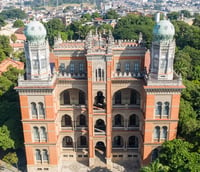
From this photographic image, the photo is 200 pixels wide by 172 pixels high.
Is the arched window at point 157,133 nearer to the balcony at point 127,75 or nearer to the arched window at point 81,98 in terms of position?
the balcony at point 127,75

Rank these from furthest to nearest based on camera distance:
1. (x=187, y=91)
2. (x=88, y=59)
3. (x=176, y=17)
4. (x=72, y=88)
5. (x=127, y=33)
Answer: (x=176, y=17), (x=127, y=33), (x=187, y=91), (x=72, y=88), (x=88, y=59)

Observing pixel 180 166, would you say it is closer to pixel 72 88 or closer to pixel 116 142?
pixel 116 142

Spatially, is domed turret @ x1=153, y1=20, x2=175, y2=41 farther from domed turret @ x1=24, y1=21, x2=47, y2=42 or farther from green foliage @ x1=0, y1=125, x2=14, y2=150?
green foliage @ x1=0, y1=125, x2=14, y2=150

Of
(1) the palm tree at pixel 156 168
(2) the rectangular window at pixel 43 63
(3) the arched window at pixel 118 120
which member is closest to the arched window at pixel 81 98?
(3) the arched window at pixel 118 120

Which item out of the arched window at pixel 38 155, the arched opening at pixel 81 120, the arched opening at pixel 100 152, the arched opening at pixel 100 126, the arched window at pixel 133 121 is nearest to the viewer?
the arched window at pixel 38 155

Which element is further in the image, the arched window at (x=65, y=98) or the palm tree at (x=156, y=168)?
the arched window at (x=65, y=98)

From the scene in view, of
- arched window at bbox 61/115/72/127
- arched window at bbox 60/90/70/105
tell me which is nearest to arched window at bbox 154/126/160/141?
arched window at bbox 61/115/72/127

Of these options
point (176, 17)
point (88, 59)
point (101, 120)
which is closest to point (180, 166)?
point (101, 120)
